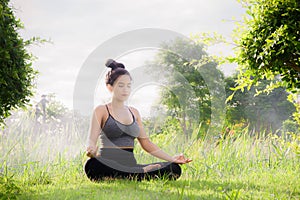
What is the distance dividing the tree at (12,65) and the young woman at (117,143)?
946 millimetres

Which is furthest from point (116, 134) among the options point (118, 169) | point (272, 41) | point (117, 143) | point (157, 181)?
point (272, 41)

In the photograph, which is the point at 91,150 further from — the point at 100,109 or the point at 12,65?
the point at 12,65

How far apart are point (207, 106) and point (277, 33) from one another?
17.9m

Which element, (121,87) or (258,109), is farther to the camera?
(258,109)

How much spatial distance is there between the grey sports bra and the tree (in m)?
1.05

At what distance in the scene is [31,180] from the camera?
499cm

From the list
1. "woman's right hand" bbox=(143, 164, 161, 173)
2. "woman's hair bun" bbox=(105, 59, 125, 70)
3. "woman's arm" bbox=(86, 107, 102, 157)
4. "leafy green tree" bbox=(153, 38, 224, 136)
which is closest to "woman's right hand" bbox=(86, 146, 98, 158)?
"woman's arm" bbox=(86, 107, 102, 157)

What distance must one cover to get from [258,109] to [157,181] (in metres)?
24.6

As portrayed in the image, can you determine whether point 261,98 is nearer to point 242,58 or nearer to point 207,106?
point 207,106

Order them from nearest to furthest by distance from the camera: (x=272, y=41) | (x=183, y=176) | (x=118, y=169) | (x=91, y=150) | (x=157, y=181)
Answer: (x=272, y=41) < (x=91, y=150) < (x=157, y=181) < (x=118, y=169) < (x=183, y=176)

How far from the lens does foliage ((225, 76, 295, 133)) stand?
26.0 m

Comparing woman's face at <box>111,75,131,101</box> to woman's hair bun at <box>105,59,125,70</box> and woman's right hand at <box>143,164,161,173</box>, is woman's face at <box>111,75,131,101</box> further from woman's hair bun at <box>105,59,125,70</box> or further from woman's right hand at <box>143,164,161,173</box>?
woman's right hand at <box>143,164,161,173</box>

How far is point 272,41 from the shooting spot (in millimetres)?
3570

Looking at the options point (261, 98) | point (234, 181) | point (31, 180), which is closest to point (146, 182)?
point (234, 181)
